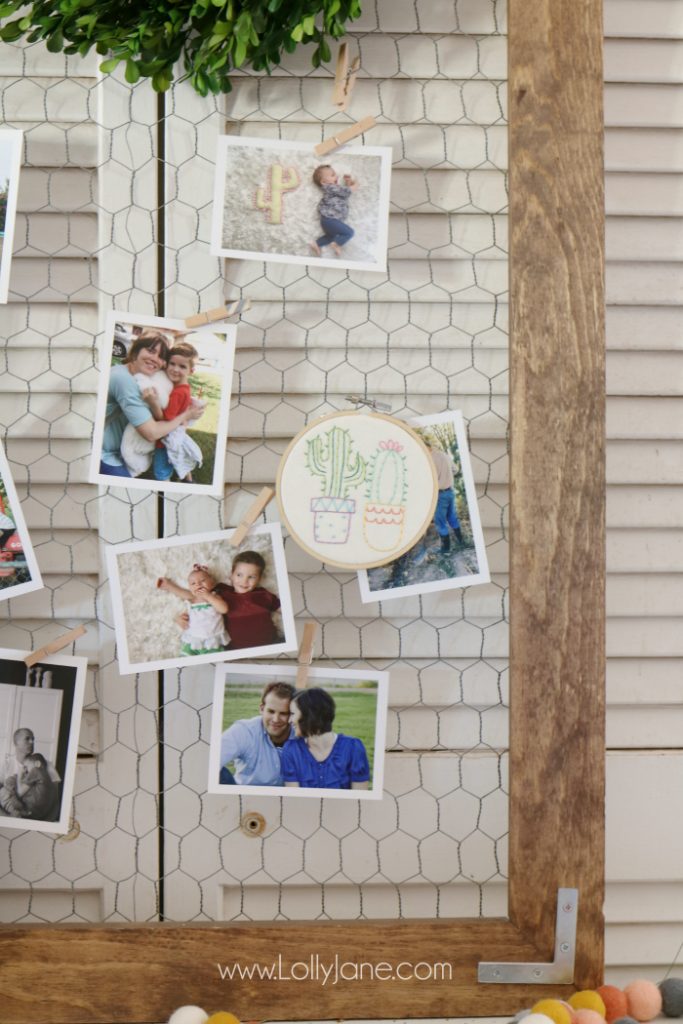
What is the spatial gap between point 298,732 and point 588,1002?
1.27 feet

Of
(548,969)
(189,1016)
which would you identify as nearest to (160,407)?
(189,1016)

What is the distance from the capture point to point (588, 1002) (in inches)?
35.0

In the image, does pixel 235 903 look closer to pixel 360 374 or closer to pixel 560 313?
pixel 360 374

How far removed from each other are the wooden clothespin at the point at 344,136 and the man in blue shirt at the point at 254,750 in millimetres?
608

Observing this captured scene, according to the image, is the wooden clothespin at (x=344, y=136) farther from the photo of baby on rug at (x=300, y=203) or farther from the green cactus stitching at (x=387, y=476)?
the green cactus stitching at (x=387, y=476)

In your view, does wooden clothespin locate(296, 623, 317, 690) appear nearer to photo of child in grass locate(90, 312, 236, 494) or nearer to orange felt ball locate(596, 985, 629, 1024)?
photo of child in grass locate(90, 312, 236, 494)

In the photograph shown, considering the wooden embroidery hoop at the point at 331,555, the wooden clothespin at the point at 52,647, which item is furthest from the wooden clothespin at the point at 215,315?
the wooden clothespin at the point at 52,647

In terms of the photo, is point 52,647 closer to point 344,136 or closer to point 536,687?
point 536,687

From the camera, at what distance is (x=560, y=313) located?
937 millimetres

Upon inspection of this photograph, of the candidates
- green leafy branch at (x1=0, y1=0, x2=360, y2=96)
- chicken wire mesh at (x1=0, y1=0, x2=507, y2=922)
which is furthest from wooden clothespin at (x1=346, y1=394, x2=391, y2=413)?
green leafy branch at (x1=0, y1=0, x2=360, y2=96)

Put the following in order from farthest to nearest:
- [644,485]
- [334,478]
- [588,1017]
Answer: [644,485] → [334,478] → [588,1017]

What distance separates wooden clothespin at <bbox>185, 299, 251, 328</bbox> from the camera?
951mm

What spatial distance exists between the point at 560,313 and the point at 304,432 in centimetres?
29

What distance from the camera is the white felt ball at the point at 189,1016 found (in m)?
0.87
